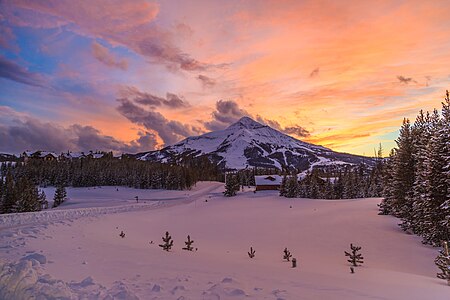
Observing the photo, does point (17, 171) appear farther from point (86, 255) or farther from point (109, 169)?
point (86, 255)

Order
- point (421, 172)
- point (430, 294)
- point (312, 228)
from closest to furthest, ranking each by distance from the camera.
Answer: point (430, 294)
point (421, 172)
point (312, 228)

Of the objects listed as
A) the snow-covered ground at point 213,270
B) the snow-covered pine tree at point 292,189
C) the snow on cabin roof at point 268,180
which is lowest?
the snow-covered ground at point 213,270

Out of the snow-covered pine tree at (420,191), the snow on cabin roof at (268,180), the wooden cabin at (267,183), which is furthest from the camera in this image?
the snow on cabin roof at (268,180)

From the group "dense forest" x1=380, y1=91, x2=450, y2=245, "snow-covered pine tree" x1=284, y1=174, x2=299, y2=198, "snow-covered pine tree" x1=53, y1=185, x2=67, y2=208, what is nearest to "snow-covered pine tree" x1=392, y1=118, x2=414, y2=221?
"dense forest" x1=380, y1=91, x2=450, y2=245

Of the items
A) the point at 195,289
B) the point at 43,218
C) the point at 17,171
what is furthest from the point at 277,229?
the point at 17,171

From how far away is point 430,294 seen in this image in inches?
428

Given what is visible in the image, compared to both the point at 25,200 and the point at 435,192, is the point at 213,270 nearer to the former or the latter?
the point at 435,192

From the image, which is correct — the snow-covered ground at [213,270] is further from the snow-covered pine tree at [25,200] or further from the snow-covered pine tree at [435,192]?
the snow-covered pine tree at [25,200]

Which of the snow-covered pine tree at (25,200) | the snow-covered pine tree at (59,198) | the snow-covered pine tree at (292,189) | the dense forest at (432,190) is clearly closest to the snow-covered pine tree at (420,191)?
the dense forest at (432,190)

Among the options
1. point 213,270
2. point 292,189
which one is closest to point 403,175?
point 213,270

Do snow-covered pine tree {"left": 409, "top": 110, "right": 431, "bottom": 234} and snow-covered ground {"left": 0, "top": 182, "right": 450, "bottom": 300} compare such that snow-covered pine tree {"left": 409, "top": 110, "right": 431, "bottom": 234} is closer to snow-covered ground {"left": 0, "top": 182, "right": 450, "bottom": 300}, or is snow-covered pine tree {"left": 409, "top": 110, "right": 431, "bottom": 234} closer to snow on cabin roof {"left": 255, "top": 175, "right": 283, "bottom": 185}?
snow-covered ground {"left": 0, "top": 182, "right": 450, "bottom": 300}

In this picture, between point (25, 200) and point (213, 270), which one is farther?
point (25, 200)

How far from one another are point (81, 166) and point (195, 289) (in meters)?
125

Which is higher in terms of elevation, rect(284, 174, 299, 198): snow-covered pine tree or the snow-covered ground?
rect(284, 174, 299, 198): snow-covered pine tree
